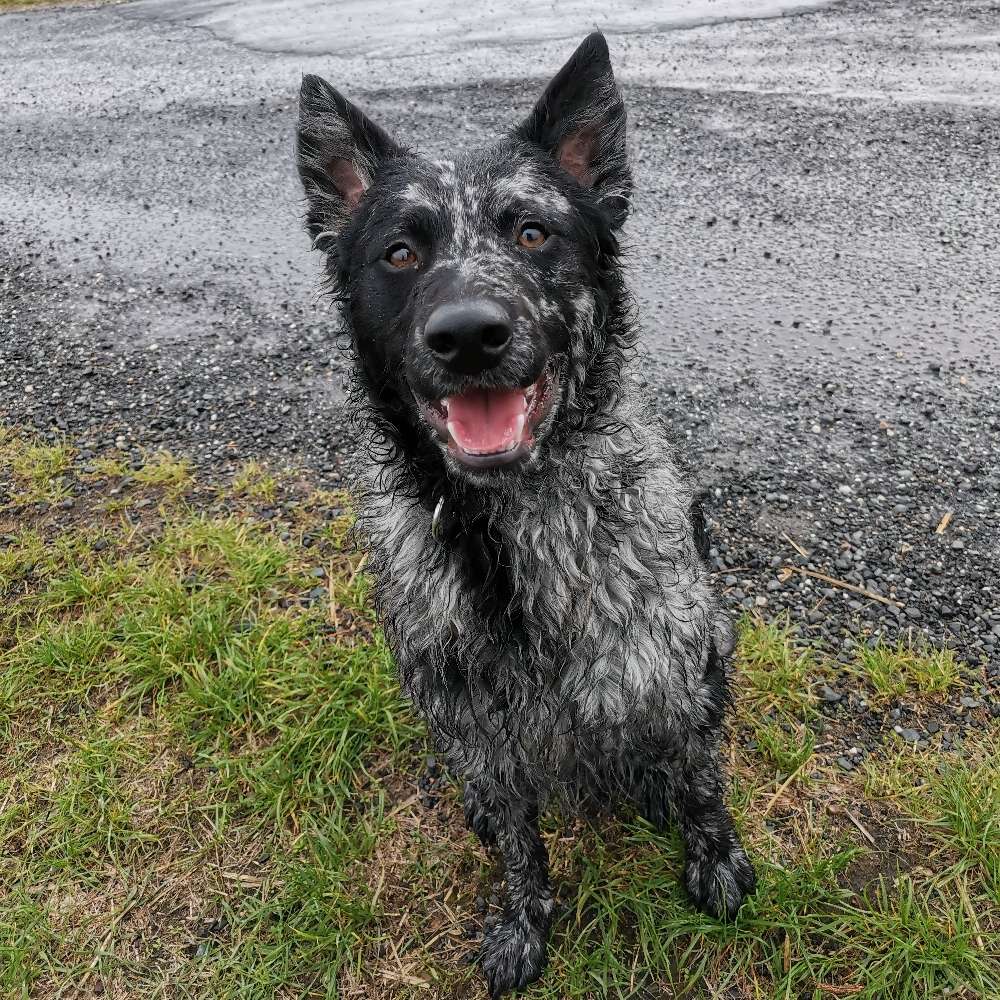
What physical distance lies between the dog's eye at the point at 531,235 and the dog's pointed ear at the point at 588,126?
331 millimetres

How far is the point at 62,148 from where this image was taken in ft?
27.4

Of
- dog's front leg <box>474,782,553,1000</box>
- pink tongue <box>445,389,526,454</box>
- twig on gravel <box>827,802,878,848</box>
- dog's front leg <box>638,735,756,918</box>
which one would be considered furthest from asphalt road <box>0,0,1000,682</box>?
pink tongue <box>445,389,526,454</box>

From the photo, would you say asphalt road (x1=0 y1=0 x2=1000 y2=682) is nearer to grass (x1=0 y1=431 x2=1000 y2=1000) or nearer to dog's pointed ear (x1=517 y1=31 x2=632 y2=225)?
grass (x1=0 y1=431 x2=1000 y2=1000)

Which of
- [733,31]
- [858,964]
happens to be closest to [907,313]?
[858,964]

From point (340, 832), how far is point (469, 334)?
2.10 m

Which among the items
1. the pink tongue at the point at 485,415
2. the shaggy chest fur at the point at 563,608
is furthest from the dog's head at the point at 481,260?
the shaggy chest fur at the point at 563,608

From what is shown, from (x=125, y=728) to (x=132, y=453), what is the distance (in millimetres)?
1870

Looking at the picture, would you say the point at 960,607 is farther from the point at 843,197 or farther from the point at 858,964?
the point at 843,197

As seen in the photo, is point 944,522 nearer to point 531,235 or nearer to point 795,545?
point 795,545

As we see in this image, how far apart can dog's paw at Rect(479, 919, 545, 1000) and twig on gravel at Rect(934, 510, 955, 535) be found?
2.52 meters

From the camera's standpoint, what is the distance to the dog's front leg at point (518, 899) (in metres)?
2.64

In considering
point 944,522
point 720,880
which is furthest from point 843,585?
point 720,880

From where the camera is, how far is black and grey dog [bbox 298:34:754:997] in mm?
2311

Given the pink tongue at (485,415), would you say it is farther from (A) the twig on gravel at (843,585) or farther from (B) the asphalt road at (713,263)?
(A) the twig on gravel at (843,585)
